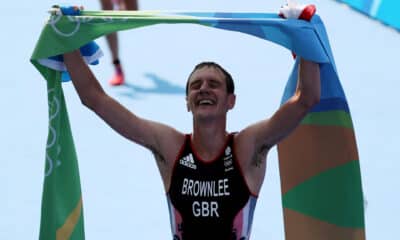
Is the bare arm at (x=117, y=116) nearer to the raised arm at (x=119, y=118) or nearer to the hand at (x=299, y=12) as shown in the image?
the raised arm at (x=119, y=118)

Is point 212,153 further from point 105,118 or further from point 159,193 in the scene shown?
point 159,193

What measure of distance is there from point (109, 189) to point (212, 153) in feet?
6.36

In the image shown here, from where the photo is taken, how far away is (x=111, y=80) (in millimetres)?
6914

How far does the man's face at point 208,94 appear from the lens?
338 centimetres

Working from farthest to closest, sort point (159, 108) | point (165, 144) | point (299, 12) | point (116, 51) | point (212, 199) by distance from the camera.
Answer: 1. point (116, 51)
2. point (159, 108)
3. point (165, 144)
4. point (212, 199)
5. point (299, 12)

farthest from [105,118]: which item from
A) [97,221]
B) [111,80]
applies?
[111,80]

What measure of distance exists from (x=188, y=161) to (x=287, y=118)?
431 millimetres

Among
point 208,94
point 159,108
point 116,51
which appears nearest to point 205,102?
point 208,94

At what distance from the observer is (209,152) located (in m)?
3.47

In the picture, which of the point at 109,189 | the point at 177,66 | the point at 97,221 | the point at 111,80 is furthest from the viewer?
the point at 177,66

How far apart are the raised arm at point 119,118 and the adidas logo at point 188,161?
0.04 m

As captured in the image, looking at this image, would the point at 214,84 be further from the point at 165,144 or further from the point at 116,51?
the point at 116,51

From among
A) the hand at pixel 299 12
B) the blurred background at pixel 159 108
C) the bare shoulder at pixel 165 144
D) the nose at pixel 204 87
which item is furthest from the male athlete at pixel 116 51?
the hand at pixel 299 12

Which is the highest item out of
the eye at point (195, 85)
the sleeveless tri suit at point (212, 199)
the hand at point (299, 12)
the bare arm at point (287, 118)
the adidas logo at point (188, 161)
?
the hand at point (299, 12)
